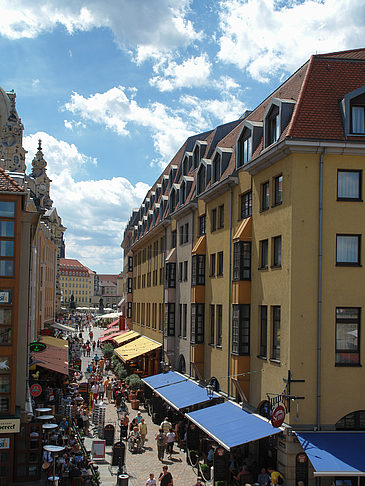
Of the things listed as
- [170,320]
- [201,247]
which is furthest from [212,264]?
[170,320]

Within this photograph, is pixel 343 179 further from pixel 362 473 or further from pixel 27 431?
pixel 27 431

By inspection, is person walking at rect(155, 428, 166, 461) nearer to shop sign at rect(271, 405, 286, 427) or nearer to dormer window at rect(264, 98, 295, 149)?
shop sign at rect(271, 405, 286, 427)

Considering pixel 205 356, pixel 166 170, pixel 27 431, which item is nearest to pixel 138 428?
pixel 205 356

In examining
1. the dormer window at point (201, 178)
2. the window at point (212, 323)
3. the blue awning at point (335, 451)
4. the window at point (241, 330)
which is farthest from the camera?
the dormer window at point (201, 178)

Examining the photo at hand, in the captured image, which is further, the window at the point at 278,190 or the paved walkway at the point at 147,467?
the paved walkway at the point at 147,467

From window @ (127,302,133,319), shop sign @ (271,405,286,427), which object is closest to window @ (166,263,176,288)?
shop sign @ (271,405,286,427)

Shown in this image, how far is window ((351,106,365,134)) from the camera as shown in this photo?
21844mm

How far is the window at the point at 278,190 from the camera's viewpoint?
22.7 meters

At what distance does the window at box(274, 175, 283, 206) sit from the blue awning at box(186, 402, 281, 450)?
8.20 metres

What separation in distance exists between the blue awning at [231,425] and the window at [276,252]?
585 cm

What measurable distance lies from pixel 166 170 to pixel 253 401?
34220mm

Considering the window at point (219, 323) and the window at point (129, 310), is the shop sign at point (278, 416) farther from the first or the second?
the window at point (129, 310)

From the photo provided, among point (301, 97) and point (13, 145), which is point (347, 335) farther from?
point (13, 145)

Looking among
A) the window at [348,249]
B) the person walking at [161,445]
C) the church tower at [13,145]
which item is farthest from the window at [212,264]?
the church tower at [13,145]
